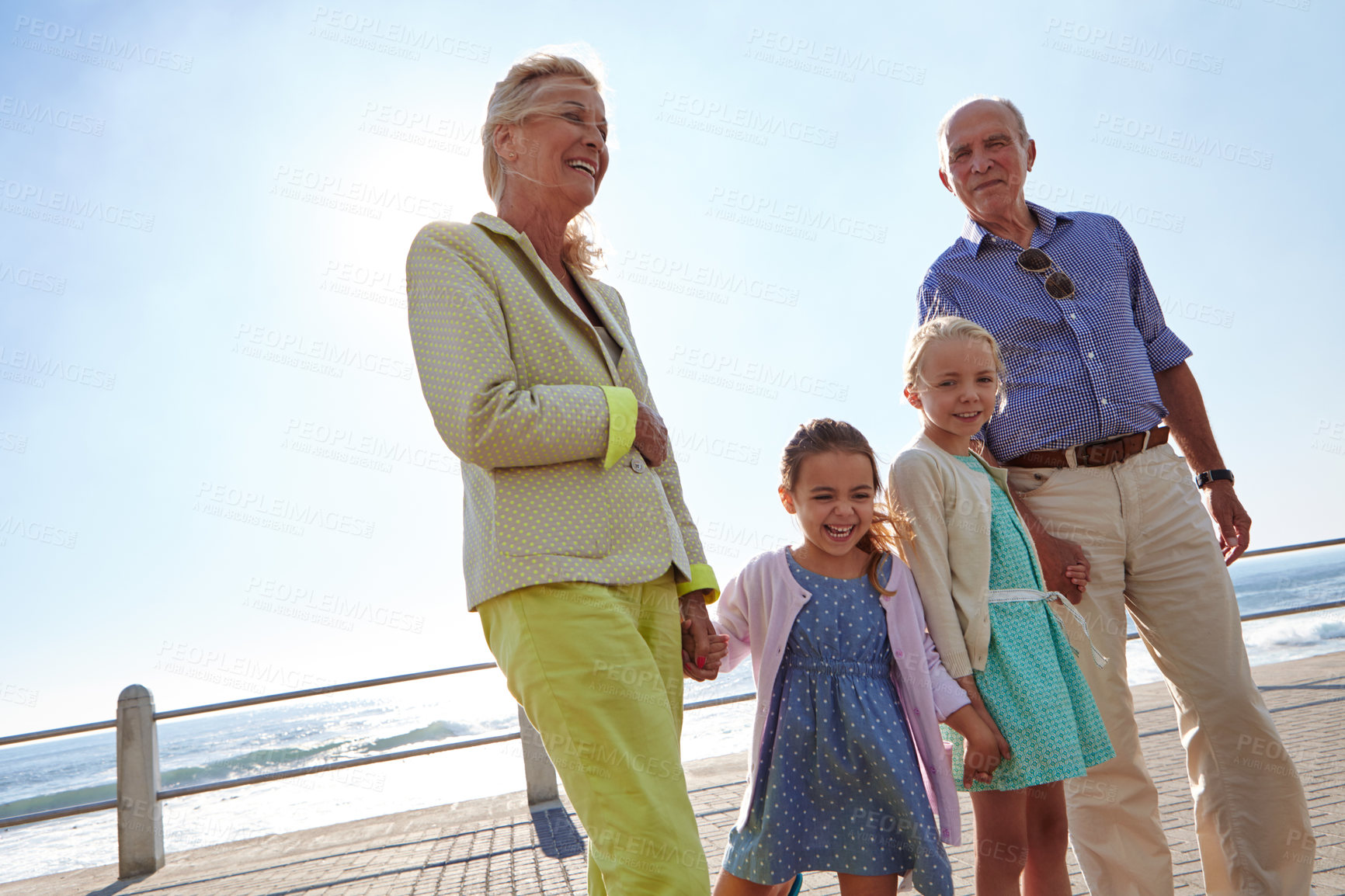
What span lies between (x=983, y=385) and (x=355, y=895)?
4116 mm

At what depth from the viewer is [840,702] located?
2188 mm

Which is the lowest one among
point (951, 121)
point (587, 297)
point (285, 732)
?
point (285, 732)

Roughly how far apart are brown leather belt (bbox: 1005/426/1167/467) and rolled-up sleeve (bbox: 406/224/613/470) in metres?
1.60

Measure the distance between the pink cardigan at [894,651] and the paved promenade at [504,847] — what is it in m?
1.52

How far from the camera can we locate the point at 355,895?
449 cm

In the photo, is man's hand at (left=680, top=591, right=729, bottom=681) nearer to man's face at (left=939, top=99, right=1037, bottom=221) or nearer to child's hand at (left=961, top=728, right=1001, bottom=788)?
child's hand at (left=961, top=728, right=1001, bottom=788)

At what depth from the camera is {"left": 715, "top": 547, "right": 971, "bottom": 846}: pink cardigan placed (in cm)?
218

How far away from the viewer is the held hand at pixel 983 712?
2129 millimetres

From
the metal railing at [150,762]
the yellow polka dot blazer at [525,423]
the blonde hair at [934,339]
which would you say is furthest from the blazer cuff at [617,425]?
the metal railing at [150,762]

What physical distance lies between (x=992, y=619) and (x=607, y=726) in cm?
126

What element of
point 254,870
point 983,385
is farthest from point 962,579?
point 254,870

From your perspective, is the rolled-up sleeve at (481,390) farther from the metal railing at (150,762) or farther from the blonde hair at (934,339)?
the metal railing at (150,762)

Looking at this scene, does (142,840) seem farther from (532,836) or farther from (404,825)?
(532,836)

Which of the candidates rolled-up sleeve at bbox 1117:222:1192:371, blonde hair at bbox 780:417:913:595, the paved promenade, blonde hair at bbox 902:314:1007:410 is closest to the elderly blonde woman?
blonde hair at bbox 780:417:913:595
